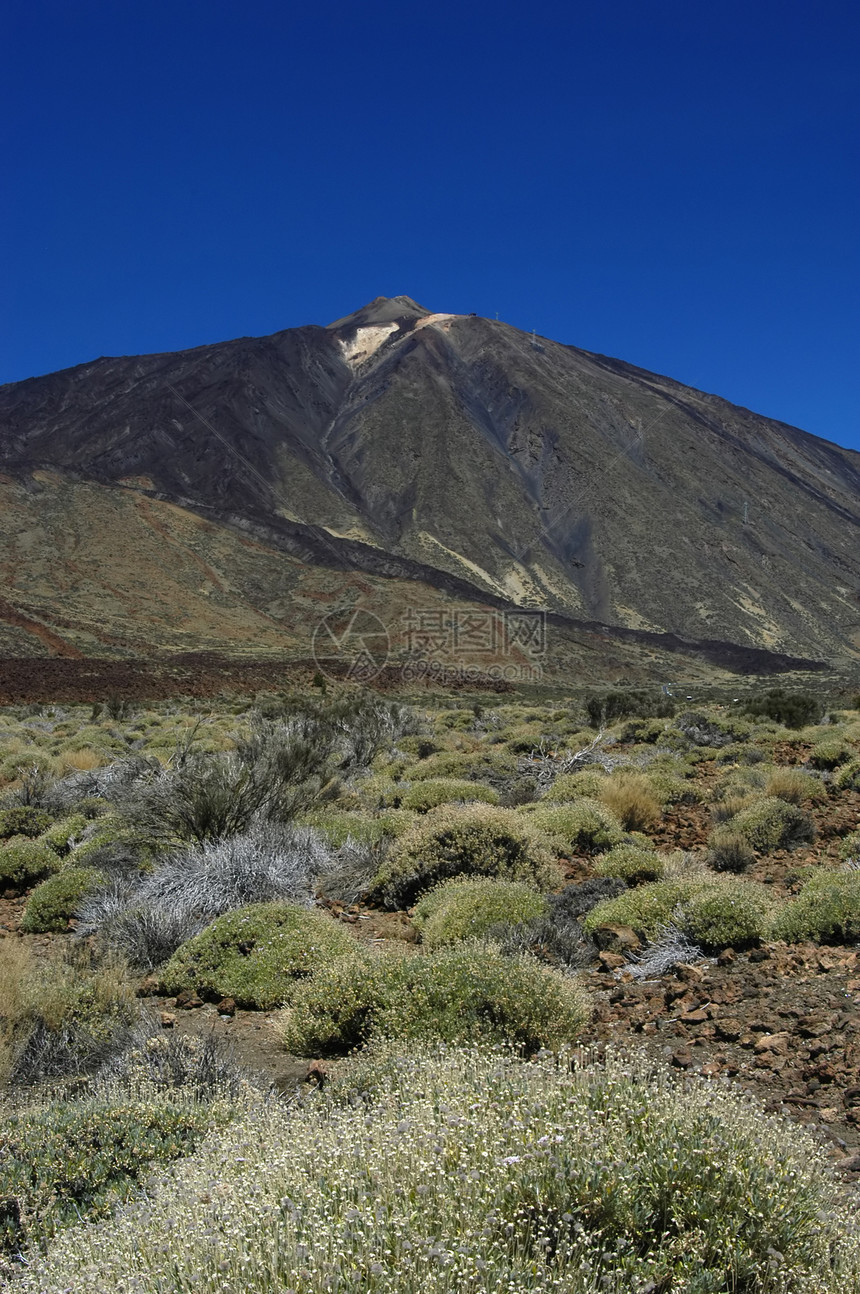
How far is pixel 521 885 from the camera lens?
7.14 m

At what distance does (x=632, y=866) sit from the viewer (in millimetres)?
8203

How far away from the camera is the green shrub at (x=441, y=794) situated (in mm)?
10812

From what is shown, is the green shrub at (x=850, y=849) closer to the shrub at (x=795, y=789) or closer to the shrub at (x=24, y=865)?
the shrub at (x=795, y=789)

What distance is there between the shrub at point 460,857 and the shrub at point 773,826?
258cm

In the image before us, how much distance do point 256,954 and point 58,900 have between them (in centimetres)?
269

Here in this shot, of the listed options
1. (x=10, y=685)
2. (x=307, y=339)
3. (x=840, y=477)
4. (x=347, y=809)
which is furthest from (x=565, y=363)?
(x=347, y=809)

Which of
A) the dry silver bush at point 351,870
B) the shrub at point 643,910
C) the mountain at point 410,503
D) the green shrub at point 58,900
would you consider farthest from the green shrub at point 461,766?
the mountain at point 410,503

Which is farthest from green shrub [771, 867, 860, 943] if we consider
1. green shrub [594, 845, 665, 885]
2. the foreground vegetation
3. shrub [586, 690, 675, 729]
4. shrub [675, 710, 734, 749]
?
shrub [586, 690, 675, 729]

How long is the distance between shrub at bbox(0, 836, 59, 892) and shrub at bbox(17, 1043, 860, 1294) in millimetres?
7058

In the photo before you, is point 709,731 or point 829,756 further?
point 709,731

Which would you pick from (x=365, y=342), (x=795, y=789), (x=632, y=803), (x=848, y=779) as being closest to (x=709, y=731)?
(x=848, y=779)

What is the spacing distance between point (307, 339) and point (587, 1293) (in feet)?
529

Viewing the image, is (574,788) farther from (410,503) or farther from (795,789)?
(410,503)

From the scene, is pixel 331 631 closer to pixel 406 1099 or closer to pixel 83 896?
pixel 83 896
